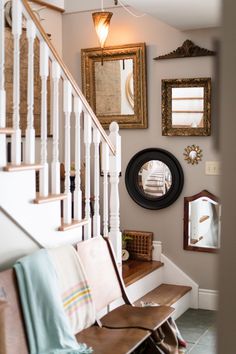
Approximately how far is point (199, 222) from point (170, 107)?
43.5 inches

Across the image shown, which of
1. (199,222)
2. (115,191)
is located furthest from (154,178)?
(115,191)

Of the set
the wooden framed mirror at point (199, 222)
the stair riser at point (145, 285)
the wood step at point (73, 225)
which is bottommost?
the stair riser at point (145, 285)

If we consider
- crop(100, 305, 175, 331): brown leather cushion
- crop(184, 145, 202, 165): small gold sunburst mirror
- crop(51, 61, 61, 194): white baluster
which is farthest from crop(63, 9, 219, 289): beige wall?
crop(51, 61, 61, 194): white baluster

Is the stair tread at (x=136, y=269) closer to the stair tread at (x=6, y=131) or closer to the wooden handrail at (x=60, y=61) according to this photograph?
the wooden handrail at (x=60, y=61)

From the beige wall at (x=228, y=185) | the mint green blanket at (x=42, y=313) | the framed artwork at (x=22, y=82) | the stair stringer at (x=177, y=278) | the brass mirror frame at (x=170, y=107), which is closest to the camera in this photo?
the beige wall at (x=228, y=185)

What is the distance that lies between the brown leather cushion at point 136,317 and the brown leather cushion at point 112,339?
0.31 feet

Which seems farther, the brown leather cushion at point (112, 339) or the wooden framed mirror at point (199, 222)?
the wooden framed mirror at point (199, 222)

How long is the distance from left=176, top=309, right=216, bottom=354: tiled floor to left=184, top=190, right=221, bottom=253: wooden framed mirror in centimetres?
59

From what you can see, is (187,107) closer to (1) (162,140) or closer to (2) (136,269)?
→ (1) (162,140)

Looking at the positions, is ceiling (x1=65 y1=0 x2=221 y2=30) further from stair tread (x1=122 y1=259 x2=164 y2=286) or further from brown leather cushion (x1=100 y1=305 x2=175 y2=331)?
stair tread (x1=122 y1=259 x2=164 y2=286)

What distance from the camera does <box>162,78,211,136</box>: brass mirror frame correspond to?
4.98m

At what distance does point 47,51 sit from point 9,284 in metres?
1.51

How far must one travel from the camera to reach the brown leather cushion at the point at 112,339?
9.83ft

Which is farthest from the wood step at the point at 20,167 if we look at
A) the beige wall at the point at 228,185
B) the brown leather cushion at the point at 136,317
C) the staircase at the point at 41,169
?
the beige wall at the point at 228,185
